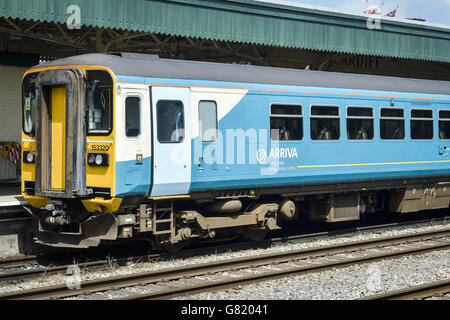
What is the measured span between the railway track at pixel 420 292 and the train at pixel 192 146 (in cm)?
412

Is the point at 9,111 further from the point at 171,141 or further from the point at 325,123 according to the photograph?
the point at 325,123

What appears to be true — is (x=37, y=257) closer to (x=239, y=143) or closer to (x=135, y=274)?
(x=135, y=274)

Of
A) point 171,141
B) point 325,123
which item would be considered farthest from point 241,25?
point 171,141

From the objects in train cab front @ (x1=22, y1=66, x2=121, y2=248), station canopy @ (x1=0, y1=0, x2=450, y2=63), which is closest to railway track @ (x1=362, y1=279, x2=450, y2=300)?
train cab front @ (x1=22, y1=66, x2=121, y2=248)

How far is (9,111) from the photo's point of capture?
18984 mm

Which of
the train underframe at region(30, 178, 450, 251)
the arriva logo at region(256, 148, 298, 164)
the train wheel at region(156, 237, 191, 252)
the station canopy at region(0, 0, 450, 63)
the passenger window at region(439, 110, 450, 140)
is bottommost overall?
the train wheel at region(156, 237, 191, 252)

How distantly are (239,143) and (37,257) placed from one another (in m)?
4.32

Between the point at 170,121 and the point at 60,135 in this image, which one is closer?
the point at 60,135

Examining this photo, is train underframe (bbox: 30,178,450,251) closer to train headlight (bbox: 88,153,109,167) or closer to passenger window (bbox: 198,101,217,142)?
train headlight (bbox: 88,153,109,167)

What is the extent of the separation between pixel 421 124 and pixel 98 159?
861 centimetres

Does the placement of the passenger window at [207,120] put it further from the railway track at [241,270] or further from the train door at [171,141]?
the railway track at [241,270]

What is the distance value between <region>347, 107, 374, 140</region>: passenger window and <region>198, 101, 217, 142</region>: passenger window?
361 cm

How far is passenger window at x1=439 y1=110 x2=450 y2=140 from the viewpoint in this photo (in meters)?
16.1
